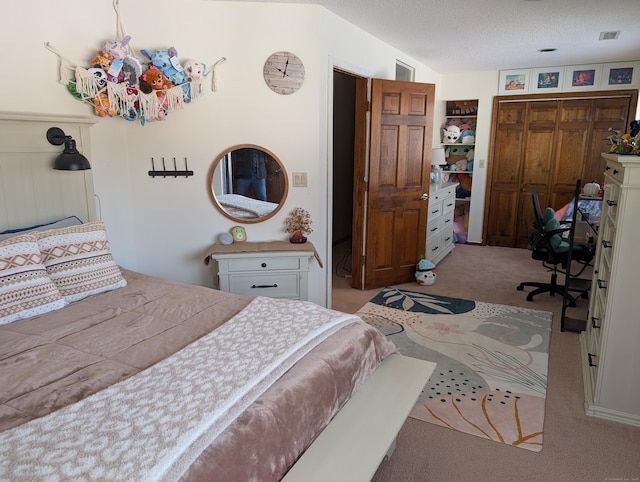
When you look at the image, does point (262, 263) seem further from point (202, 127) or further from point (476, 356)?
point (476, 356)

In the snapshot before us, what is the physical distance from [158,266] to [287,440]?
2.27m

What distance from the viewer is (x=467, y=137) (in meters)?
6.27

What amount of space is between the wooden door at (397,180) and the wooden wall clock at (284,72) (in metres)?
1.00

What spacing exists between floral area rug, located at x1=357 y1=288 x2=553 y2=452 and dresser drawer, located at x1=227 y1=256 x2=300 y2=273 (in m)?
0.87

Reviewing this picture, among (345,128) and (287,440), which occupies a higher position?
(345,128)

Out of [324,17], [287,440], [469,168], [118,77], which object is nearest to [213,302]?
[287,440]

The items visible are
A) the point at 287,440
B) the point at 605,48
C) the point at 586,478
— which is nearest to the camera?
the point at 287,440

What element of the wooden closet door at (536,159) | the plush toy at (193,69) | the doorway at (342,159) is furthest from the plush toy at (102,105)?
the wooden closet door at (536,159)

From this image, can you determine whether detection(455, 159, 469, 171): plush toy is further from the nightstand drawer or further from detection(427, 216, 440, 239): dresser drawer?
the nightstand drawer

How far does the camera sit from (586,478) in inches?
76.7

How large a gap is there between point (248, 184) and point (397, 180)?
1.61m

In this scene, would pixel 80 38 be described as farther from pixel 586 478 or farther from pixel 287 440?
pixel 586 478

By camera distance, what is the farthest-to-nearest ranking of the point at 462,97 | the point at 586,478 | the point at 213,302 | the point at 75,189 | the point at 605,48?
1. the point at 462,97
2. the point at 605,48
3. the point at 75,189
4. the point at 213,302
5. the point at 586,478

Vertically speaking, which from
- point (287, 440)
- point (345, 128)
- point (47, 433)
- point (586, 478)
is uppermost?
point (345, 128)
